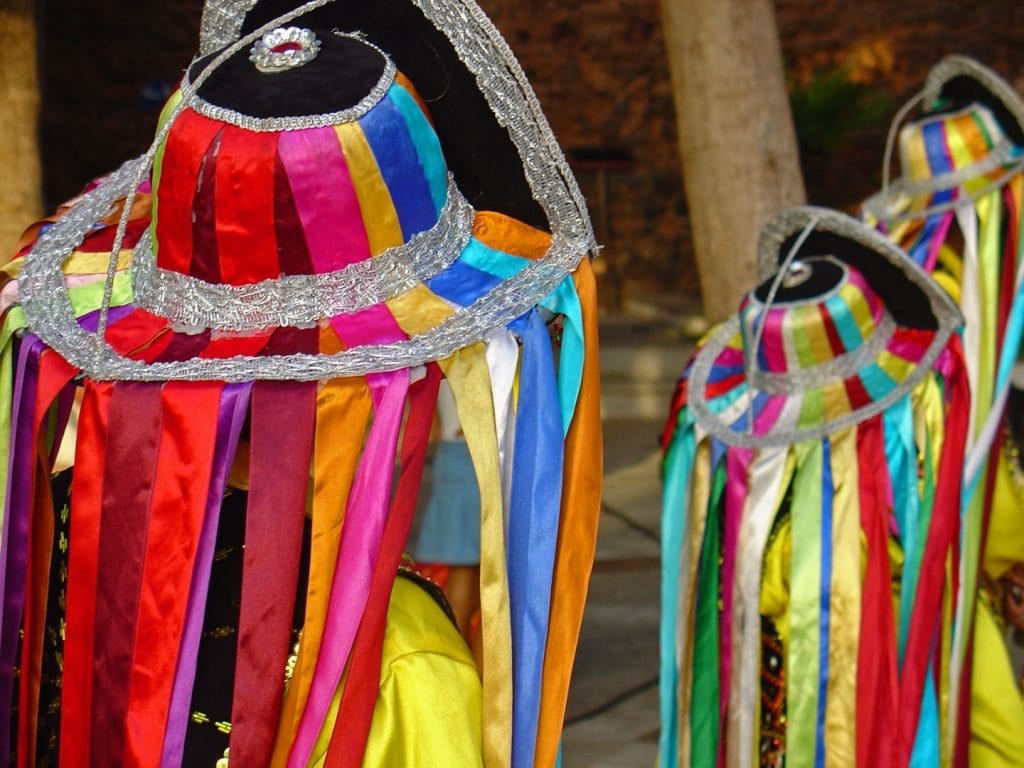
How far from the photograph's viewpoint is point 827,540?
10.7ft

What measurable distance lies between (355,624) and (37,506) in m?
0.49

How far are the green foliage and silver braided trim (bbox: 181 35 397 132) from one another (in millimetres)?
8287

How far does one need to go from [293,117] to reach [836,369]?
2058mm

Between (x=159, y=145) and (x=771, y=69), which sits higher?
(x=771, y=69)

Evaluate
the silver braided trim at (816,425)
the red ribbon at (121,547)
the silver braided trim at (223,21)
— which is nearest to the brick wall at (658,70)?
the silver braided trim at (816,425)

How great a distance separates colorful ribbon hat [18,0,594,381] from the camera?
1.71 metres

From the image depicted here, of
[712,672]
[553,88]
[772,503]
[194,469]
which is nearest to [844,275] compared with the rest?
[772,503]

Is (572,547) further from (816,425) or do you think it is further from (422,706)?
(816,425)

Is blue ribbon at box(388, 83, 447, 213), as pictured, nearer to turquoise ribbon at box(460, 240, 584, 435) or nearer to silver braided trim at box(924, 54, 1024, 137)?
turquoise ribbon at box(460, 240, 584, 435)

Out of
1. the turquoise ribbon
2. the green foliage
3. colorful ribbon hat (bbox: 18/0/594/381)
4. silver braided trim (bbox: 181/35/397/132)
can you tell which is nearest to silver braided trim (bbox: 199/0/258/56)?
colorful ribbon hat (bbox: 18/0/594/381)

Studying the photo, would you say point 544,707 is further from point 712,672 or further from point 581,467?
point 712,672

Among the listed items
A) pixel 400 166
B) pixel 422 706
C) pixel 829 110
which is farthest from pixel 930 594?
pixel 829 110

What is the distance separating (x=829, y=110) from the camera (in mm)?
9758

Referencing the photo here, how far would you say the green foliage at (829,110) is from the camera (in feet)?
31.8
